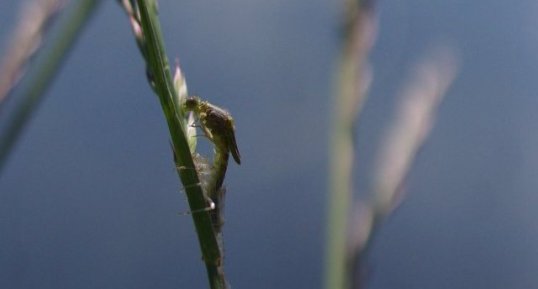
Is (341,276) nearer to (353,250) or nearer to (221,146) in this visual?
(353,250)

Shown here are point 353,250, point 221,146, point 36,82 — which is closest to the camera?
point 353,250

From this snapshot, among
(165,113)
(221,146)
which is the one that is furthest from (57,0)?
(221,146)

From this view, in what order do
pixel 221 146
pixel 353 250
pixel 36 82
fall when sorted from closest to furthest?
pixel 353 250
pixel 36 82
pixel 221 146
